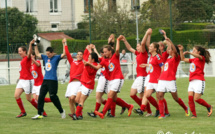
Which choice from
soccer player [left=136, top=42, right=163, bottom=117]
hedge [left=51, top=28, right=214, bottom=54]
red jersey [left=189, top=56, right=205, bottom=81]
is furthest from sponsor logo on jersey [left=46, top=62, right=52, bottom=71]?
hedge [left=51, top=28, right=214, bottom=54]

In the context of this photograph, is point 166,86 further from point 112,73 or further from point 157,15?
point 157,15

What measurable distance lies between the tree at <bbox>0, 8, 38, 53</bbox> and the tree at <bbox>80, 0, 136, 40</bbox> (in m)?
4.59

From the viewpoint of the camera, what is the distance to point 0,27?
25219mm

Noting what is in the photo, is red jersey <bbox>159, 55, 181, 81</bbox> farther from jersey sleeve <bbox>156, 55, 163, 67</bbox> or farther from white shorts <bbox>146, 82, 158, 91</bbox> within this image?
white shorts <bbox>146, 82, 158, 91</bbox>

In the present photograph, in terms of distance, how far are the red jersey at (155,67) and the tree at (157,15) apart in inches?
625

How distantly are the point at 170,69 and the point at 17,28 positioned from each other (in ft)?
52.6

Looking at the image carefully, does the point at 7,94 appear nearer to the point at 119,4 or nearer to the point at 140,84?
the point at 140,84

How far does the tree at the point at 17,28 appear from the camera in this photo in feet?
82.3

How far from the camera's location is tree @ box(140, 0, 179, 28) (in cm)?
2825

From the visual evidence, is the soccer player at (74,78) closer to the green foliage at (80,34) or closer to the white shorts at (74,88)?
the white shorts at (74,88)

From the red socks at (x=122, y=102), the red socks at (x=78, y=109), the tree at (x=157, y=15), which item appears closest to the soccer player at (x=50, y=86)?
the red socks at (x=78, y=109)

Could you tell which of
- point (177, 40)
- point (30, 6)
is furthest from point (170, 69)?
point (30, 6)

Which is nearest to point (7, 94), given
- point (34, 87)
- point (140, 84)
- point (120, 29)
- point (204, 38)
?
point (34, 87)

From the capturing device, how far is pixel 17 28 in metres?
25.5
